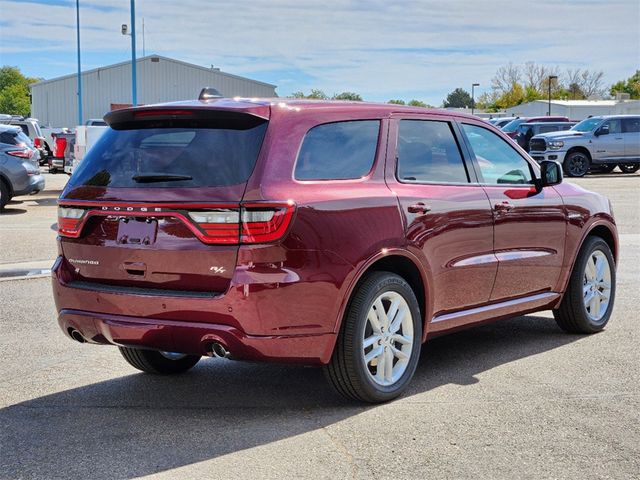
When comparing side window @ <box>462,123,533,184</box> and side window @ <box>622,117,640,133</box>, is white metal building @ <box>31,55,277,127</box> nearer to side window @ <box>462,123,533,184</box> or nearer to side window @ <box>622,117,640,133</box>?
side window @ <box>622,117,640,133</box>

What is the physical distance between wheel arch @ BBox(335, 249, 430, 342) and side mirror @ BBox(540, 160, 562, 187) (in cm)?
169

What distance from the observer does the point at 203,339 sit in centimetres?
505

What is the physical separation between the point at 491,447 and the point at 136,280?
6.69ft

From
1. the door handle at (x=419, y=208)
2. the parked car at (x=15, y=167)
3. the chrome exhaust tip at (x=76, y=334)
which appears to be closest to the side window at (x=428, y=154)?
the door handle at (x=419, y=208)

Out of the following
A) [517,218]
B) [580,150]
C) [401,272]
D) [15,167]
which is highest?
[580,150]

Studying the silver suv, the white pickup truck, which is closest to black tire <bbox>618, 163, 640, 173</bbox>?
the silver suv

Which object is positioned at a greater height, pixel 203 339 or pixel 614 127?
pixel 614 127

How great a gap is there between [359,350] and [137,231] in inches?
53.9

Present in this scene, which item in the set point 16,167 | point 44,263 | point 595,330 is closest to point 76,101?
point 16,167

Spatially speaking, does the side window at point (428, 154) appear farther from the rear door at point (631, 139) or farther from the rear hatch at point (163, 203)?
the rear door at point (631, 139)

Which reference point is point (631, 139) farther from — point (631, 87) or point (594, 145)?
point (631, 87)

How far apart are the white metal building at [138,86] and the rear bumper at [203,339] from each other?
205ft

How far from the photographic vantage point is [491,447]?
15.9 ft

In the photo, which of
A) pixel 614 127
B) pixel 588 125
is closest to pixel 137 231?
pixel 614 127
